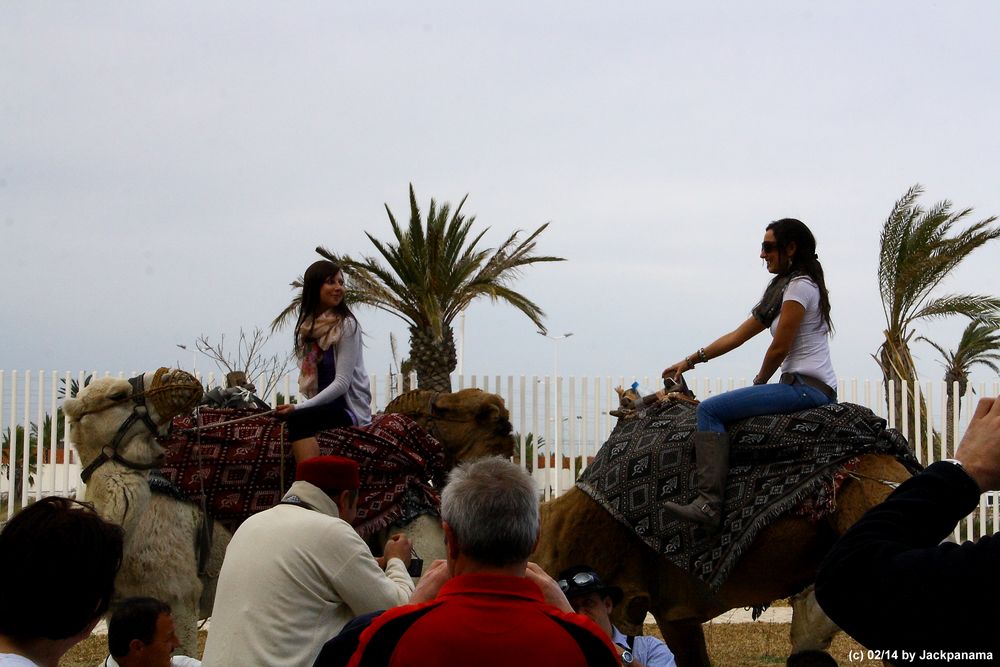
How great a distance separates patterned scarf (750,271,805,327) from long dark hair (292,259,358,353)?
2.51 meters

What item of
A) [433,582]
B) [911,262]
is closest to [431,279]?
[911,262]

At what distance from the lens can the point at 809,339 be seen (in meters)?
6.64

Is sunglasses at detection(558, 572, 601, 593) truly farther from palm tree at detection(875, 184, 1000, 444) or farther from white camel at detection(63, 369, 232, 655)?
palm tree at detection(875, 184, 1000, 444)

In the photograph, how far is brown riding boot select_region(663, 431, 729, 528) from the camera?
6.47 meters

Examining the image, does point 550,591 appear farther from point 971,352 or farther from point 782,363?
point 971,352

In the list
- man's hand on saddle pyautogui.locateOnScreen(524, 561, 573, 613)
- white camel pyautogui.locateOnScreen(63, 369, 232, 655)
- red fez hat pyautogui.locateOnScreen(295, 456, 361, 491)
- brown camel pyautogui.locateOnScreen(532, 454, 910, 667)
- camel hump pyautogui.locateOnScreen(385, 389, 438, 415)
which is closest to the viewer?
man's hand on saddle pyautogui.locateOnScreen(524, 561, 573, 613)

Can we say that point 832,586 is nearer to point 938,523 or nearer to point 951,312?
point 938,523

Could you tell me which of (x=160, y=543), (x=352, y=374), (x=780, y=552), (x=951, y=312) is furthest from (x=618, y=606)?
(x=951, y=312)

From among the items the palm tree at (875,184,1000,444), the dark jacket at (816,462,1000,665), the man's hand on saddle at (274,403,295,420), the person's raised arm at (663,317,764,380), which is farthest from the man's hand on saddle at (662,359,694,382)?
the palm tree at (875,184,1000,444)

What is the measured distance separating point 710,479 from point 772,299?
112cm

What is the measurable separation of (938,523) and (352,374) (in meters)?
5.57

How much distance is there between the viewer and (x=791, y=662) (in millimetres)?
7301

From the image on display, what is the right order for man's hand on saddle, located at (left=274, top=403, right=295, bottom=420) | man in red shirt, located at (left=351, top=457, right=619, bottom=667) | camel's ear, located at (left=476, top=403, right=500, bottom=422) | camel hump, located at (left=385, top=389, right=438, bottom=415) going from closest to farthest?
man in red shirt, located at (left=351, top=457, right=619, bottom=667) → man's hand on saddle, located at (left=274, top=403, right=295, bottom=420) → camel's ear, located at (left=476, top=403, right=500, bottom=422) → camel hump, located at (left=385, top=389, right=438, bottom=415)

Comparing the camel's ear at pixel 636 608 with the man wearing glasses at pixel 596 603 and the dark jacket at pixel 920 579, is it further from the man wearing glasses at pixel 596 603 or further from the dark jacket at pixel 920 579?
the dark jacket at pixel 920 579
